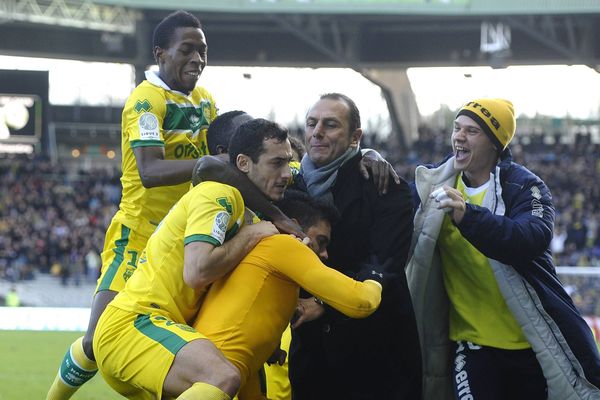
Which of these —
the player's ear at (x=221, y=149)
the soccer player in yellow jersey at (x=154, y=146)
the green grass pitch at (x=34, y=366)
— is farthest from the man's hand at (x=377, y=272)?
the green grass pitch at (x=34, y=366)

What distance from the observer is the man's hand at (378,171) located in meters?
5.14

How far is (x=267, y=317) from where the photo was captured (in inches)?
182

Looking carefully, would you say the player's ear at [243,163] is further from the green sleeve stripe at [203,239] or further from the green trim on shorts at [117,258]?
the green trim on shorts at [117,258]

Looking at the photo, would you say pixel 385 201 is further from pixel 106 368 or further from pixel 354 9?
pixel 354 9

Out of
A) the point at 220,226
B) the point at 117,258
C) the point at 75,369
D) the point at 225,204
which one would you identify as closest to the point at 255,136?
the point at 225,204

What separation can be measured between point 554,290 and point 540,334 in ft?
0.96

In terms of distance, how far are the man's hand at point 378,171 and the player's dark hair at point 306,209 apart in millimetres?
318

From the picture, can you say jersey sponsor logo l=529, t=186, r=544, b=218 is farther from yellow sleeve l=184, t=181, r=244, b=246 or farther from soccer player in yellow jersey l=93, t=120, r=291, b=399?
yellow sleeve l=184, t=181, r=244, b=246

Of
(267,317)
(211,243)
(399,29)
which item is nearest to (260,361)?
(267,317)

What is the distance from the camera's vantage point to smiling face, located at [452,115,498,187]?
530 centimetres

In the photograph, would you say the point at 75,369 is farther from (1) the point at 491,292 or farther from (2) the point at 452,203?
(2) the point at 452,203

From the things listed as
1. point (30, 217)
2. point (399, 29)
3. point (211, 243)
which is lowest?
point (30, 217)

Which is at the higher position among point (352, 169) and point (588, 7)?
point (588, 7)

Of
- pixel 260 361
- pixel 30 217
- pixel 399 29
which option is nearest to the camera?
pixel 260 361
